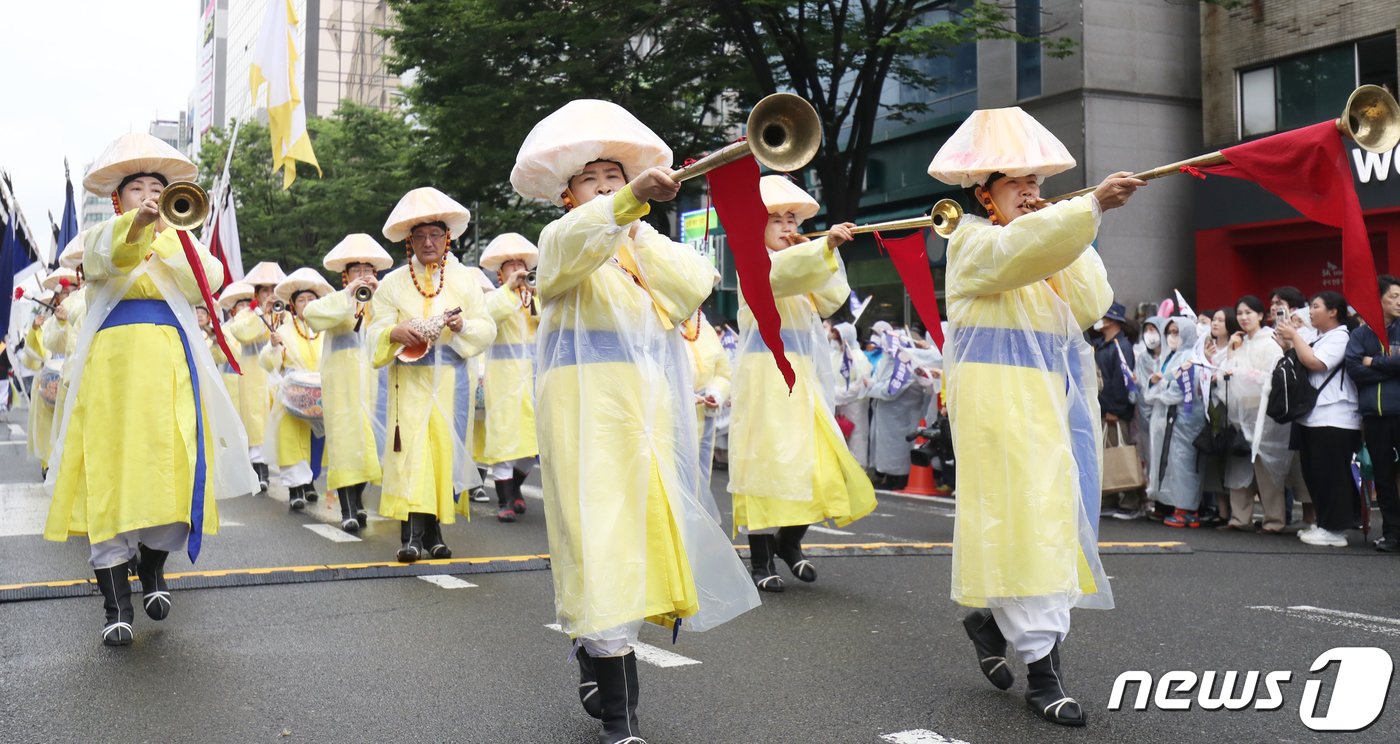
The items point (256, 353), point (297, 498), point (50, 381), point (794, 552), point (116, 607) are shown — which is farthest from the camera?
point (256, 353)

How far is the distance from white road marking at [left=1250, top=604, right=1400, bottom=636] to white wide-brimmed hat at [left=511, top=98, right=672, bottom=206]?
3.89 meters

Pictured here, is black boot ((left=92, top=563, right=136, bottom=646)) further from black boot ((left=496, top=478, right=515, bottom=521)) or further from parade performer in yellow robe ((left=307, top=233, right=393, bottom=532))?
black boot ((left=496, top=478, right=515, bottom=521))

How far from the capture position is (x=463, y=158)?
20781 millimetres

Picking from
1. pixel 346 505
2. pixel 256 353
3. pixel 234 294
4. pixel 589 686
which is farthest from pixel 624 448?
pixel 256 353

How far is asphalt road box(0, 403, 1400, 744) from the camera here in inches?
175

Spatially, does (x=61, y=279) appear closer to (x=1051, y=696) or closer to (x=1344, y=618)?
(x=1051, y=696)

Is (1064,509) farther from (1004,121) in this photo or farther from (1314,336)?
(1314,336)

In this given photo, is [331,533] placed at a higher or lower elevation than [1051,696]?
higher

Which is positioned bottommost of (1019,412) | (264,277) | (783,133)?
(1019,412)

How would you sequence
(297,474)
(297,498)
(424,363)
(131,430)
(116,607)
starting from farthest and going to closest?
(297,474), (297,498), (424,363), (131,430), (116,607)

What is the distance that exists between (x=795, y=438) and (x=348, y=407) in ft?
12.9

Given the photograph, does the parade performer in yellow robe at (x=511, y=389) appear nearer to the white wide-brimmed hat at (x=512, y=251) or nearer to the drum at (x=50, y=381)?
the white wide-brimmed hat at (x=512, y=251)

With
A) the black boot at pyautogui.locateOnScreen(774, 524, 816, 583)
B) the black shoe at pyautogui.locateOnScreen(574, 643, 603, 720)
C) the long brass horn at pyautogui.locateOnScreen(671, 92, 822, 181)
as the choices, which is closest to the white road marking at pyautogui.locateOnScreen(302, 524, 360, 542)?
the black boot at pyautogui.locateOnScreen(774, 524, 816, 583)

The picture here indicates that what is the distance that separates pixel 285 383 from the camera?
1105cm
